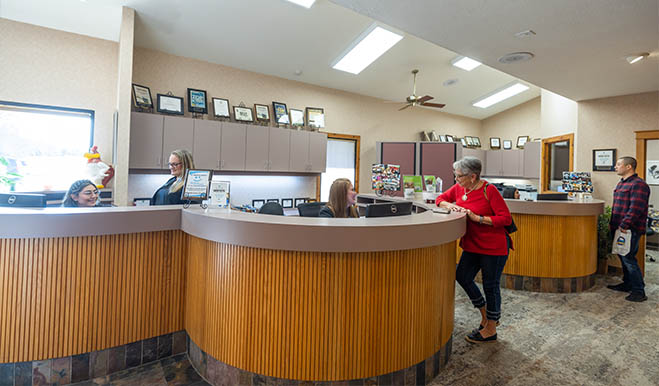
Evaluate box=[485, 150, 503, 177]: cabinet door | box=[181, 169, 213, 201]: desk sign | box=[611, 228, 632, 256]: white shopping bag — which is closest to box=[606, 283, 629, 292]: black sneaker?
box=[611, 228, 632, 256]: white shopping bag

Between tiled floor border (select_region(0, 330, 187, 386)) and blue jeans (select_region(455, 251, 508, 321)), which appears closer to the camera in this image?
tiled floor border (select_region(0, 330, 187, 386))

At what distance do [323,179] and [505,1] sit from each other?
5154mm

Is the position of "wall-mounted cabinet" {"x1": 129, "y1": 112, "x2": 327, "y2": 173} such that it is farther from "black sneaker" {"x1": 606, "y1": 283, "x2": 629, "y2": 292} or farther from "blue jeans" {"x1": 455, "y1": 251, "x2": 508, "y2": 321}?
"black sneaker" {"x1": 606, "y1": 283, "x2": 629, "y2": 292}

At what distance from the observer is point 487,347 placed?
2.57m

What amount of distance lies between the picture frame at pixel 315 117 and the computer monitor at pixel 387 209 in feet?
15.2

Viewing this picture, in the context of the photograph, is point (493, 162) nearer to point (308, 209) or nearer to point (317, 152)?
point (317, 152)

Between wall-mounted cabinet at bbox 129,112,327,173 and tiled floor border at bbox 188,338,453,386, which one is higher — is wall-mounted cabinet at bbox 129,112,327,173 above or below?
above

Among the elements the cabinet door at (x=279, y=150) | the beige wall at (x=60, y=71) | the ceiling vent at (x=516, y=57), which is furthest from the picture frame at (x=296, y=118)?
the ceiling vent at (x=516, y=57)

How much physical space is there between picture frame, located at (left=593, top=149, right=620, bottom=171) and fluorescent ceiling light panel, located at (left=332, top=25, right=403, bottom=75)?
3.95 m

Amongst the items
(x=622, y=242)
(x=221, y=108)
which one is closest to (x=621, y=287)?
(x=622, y=242)

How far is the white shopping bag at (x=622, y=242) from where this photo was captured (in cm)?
374

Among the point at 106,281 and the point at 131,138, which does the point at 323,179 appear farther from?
the point at 106,281

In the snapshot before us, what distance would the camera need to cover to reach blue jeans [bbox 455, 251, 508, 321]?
8.36 ft

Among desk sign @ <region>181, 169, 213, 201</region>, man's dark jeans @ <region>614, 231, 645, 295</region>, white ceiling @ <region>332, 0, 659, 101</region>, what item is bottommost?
man's dark jeans @ <region>614, 231, 645, 295</region>
